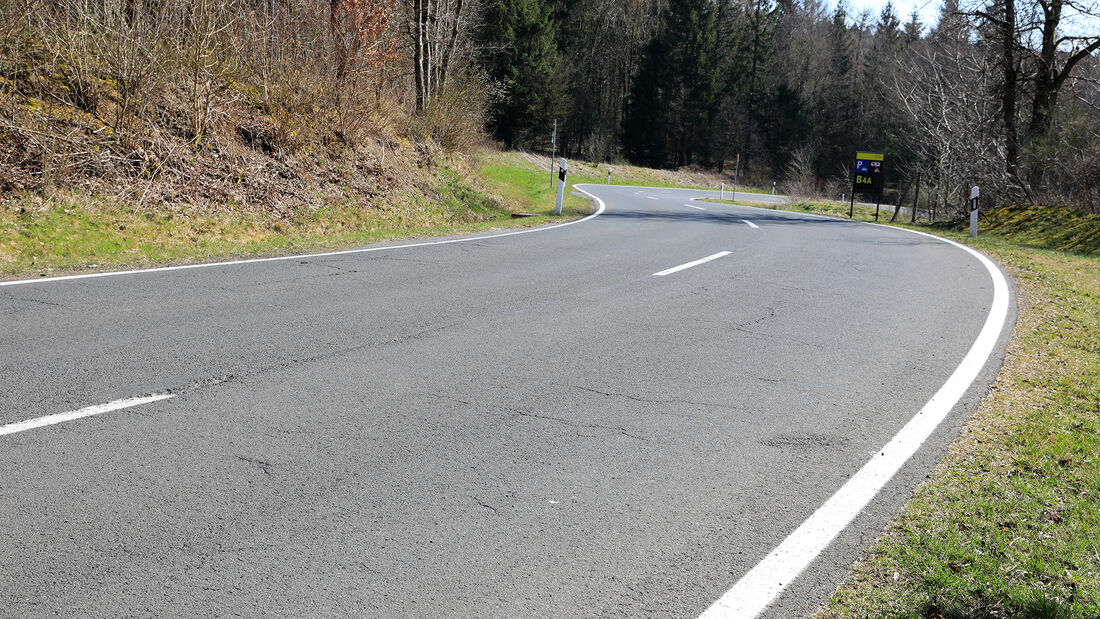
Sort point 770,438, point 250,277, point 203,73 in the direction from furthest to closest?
point 203,73, point 250,277, point 770,438

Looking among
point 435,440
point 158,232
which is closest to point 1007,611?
point 435,440

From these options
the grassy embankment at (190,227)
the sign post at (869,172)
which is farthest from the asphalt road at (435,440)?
the sign post at (869,172)

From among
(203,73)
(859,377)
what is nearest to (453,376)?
(859,377)

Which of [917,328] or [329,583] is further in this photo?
[917,328]

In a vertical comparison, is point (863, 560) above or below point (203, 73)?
below

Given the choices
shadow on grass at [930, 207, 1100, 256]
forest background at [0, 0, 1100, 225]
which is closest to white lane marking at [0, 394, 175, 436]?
forest background at [0, 0, 1100, 225]

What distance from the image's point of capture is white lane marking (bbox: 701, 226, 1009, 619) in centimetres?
284

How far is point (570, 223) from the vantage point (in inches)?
684

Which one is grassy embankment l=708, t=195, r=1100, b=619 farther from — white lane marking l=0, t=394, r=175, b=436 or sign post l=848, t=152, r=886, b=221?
sign post l=848, t=152, r=886, b=221

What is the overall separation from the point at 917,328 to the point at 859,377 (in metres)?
2.09

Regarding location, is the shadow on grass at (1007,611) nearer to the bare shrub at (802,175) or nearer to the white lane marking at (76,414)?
the white lane marking at (76,414)

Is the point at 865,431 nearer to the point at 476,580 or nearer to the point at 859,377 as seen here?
the point at 859,377

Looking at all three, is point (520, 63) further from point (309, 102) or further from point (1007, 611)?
point (1007, 611)

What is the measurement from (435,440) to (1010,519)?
8.89 feet
